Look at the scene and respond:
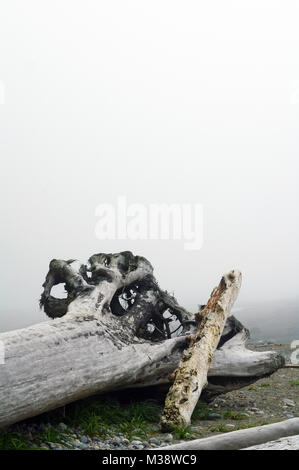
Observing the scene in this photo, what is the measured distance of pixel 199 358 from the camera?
28.2 ft

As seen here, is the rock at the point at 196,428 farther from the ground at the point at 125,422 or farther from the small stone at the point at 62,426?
the small stone at the point at 62,426

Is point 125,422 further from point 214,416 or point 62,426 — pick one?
point 214,416

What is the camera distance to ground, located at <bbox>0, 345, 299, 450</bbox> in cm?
638

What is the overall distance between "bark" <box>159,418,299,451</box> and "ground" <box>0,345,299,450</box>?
1.96 metres

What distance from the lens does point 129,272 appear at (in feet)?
37.5

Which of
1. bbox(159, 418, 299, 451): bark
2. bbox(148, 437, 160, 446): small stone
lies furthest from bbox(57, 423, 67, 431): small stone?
bbox(159, 418, 299, 451): bark

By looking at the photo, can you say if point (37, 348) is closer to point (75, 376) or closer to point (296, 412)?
point (75, 376)

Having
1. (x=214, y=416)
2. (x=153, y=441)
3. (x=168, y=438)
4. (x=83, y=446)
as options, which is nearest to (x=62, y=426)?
(x=83, y=446)

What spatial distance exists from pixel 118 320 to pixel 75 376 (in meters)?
2.50

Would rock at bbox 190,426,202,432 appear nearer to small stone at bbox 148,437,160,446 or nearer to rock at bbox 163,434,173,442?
rock at bbox 163,434,173,442
